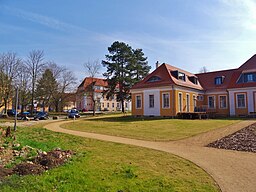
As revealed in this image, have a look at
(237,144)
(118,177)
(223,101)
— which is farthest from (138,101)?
(118,177)

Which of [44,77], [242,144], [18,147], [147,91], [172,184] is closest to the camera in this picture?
[172,184]

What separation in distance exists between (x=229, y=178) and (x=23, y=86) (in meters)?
39.5

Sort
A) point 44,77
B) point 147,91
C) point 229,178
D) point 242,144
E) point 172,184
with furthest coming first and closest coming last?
point 44,77
point 147,91
point 242,144
point 229,178
point 172,184

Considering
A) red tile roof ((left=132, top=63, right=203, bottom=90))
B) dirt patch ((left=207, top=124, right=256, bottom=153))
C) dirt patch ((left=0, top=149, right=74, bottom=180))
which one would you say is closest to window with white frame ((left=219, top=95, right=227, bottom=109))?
red tile roof ((left=132, top=63, right=203, bottom=90))

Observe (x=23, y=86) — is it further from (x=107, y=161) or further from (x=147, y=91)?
(x=107, y=161)

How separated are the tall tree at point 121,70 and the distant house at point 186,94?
45.5 feet

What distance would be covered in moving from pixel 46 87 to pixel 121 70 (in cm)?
1522

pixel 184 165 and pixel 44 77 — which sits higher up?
pixel 44 77

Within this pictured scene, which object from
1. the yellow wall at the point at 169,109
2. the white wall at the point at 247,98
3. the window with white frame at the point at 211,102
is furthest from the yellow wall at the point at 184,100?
the white wall at the point at 247,98

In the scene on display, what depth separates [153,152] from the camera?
9070 mm

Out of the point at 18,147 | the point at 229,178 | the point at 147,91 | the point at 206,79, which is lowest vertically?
the point at 229,178

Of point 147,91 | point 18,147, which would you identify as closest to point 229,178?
point 18,147

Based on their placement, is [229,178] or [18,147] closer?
[229,178]

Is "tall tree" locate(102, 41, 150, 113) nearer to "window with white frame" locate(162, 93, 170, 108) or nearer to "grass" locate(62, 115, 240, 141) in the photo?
"window with white frame" locate(162, 93, 170, 108)
